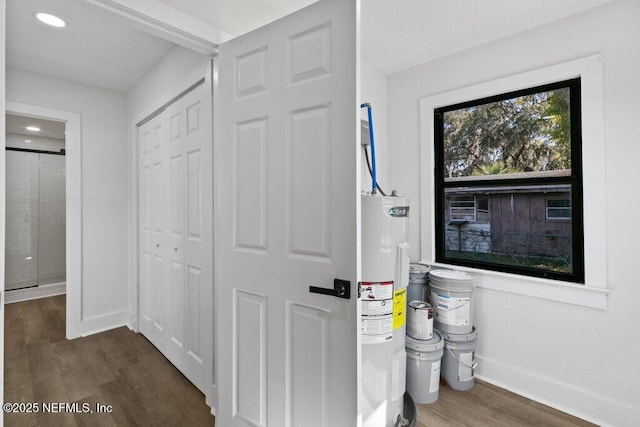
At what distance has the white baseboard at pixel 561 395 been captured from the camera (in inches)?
70.7

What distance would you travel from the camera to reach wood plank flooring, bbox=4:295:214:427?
72.4 inches

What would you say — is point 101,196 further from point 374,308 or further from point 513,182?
point 513,182

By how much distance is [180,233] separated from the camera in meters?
2.30

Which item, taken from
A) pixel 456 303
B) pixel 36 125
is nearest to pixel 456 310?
pixel 456 303

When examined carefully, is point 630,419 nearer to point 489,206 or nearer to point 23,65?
point 489,206

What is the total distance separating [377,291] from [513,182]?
150cm

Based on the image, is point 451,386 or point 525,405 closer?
point 525,405

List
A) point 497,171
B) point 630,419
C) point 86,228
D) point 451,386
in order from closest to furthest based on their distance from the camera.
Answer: point 630,419
point 451,386
point 497,171
point 86,228

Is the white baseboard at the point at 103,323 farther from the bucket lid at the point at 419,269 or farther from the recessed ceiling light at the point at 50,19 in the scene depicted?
the bucket lid at the point at 419,269

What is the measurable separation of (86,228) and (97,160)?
0.70 metres

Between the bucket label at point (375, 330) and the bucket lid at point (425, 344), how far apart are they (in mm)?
601

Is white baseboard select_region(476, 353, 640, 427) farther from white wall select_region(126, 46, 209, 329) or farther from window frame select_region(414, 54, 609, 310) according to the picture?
white wall select_region(126, 46, 209, 329)

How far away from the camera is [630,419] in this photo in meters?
1.76

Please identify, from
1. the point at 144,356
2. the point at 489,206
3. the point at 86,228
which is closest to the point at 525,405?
the point at 489,206
